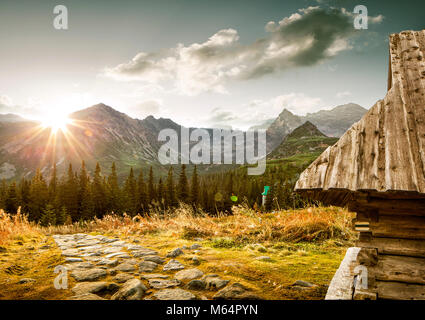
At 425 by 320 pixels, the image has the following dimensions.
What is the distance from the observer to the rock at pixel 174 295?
323 cm

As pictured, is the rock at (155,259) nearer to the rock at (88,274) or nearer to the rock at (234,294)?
the rock at (88,274)

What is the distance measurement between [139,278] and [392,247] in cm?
377

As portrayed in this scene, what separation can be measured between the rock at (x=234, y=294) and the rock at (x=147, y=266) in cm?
172

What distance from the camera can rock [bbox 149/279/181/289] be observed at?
366 centimetres

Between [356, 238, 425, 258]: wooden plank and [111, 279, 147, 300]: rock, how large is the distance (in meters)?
3.10

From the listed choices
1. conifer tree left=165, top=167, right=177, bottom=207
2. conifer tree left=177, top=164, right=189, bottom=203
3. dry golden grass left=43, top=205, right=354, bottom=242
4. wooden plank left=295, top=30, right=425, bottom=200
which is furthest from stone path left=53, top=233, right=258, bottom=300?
conifer tree left=165, top=167, right=177, bottom=207

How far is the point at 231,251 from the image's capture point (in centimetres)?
603

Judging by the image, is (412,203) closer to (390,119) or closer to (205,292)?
(390,119)

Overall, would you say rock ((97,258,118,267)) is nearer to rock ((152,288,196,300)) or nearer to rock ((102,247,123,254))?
rock ((102,247,123,254))

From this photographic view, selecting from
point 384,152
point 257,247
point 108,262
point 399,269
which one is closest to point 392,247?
point 399,269

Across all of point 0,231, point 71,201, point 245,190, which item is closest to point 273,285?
point 0,231

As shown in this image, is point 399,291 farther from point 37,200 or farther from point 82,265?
point 37,200

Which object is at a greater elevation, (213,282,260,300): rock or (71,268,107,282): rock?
(213,282,260,300): rock

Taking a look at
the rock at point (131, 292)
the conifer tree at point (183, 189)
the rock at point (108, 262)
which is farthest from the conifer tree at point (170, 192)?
the rock at point (131, 292)
